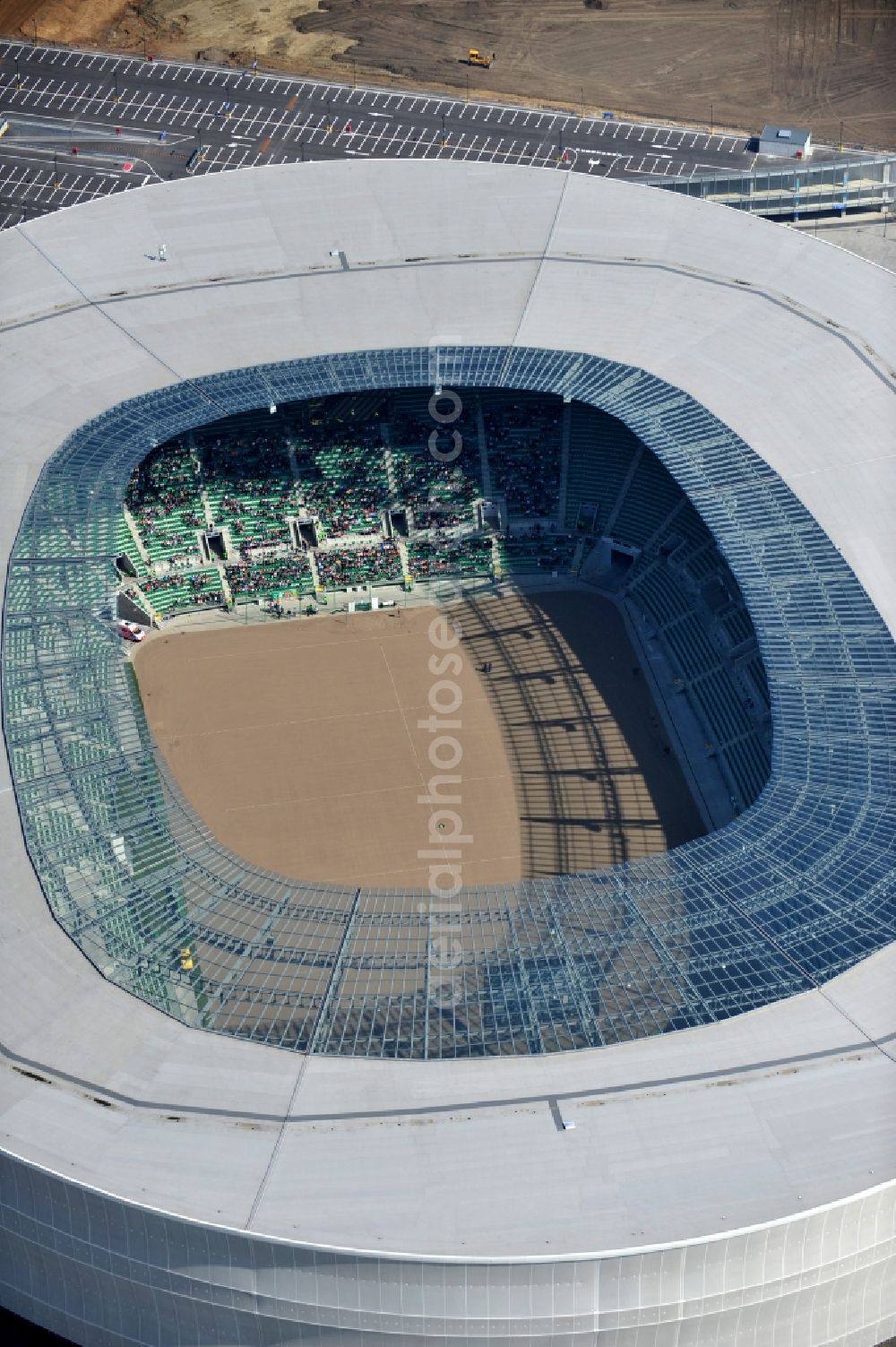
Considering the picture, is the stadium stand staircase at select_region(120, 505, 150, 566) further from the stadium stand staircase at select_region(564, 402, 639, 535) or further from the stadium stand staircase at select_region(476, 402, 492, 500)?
the stadium stand staircase at select_region(564, 402, 639, 535)

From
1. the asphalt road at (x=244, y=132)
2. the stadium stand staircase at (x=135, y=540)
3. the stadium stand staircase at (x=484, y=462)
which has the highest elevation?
the asphalt road at (x=244, y=132)

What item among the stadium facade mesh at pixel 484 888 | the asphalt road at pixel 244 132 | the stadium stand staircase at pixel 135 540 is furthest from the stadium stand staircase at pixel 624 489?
the asphalt road at pixel 244 132

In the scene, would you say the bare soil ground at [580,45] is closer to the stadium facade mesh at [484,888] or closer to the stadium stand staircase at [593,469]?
the stadium stand staircase at [593,469]

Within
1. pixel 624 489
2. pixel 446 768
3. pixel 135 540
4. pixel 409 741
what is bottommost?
pixel 446 768

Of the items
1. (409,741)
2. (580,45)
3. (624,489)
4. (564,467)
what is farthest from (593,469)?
(580,45)

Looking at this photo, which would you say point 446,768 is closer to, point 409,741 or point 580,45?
point 409,741

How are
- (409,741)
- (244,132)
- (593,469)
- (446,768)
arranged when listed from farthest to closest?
(244,132), (593,469), (409,741), (446,768)

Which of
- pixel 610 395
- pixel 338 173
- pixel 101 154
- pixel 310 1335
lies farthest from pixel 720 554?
pixel 101 154
